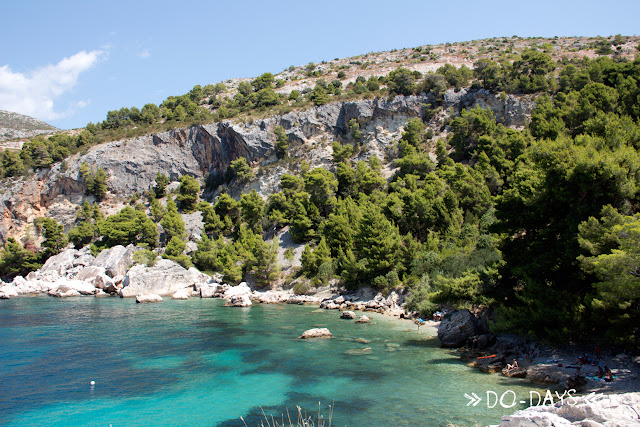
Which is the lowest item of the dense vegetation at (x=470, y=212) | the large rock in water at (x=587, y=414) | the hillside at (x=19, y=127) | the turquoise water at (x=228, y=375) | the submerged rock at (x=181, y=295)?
the submerged rock at (x=181, y=295)

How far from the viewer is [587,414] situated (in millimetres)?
7809

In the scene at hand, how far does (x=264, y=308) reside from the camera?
39.3 metres

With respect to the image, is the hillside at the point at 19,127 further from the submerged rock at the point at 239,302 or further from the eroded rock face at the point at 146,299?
the submerged rock at the point at 239,302

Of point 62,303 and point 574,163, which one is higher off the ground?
point 574,163

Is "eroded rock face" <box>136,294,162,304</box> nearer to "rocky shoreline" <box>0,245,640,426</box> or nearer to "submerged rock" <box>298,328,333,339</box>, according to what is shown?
"rocky shoreline" <box>0,245,640,426</box>

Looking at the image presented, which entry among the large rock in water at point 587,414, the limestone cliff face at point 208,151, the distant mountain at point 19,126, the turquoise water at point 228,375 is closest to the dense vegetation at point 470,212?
the limestone cliff face at point 208,151

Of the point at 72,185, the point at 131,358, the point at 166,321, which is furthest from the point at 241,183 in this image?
the point at 131,358

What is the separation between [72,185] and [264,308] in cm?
5820

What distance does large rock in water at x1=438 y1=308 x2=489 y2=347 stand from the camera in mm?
22000

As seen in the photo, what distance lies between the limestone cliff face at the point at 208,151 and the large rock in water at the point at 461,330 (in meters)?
46.7

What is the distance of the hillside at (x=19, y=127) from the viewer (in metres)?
113

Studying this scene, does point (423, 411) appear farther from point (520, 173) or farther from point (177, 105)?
point (177, 105)

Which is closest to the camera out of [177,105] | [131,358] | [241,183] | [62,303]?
[131,358]

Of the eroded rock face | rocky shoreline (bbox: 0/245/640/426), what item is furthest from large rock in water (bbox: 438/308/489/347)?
the eroded rock face
